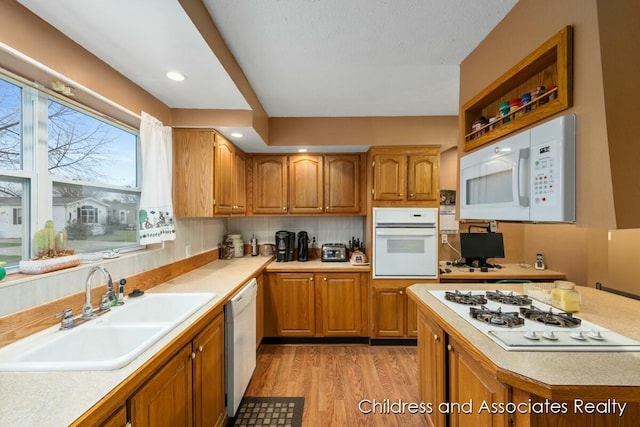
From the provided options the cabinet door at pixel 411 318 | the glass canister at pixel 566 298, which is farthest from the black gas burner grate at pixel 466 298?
the cabinet door at pixel 411 318

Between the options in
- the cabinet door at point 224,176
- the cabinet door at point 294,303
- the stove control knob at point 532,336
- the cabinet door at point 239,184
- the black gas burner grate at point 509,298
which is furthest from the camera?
the cabinet door at point 294,303

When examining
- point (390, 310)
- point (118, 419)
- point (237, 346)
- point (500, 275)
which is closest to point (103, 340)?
point (118, 419)

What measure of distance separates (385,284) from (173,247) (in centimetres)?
213

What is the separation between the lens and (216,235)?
333cm

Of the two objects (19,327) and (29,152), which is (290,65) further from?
(19,327)

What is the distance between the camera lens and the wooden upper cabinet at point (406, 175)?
3084mm

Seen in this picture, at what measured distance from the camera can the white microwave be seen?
3.40 feet

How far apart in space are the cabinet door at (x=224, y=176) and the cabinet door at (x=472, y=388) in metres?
2.10

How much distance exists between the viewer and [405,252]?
307 centimetres

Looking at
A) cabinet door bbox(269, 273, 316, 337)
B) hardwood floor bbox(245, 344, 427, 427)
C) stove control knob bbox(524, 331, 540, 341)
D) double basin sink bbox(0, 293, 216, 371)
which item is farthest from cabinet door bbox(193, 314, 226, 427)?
stove control knob bbox(524, 331, 540, 341)

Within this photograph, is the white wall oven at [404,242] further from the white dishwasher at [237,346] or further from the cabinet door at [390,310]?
the white dishwasher at [237,346]

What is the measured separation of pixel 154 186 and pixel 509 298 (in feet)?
7.95

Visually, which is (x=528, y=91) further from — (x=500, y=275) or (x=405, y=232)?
(x=500, y=275)

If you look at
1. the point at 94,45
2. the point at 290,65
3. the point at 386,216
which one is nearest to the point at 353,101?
the point at 290,65
